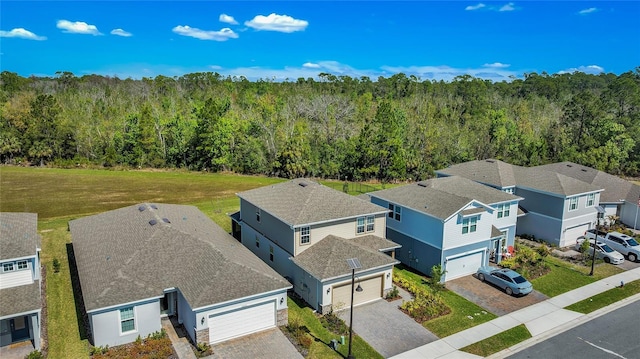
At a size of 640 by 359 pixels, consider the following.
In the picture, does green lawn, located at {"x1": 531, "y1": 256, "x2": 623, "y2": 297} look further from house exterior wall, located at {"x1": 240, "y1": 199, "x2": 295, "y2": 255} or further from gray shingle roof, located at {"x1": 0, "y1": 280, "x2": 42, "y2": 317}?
gray shingle roof, located at {"x1": 0, "y1": 280, "x2": 42, "y2": 317}

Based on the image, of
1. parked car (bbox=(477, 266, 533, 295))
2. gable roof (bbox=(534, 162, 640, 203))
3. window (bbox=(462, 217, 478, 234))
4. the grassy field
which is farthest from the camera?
gable roof (bbox=(534, 162, 640, 203))

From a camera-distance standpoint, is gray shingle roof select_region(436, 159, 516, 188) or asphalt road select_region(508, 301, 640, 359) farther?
gray shingle roof select_region(436, 159, 516, 188)

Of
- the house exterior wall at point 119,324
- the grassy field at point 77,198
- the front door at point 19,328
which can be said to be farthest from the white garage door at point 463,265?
the front door at point 19,328

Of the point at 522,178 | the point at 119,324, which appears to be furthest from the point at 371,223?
the point at 522,178

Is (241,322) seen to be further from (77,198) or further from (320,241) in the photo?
(77,198)

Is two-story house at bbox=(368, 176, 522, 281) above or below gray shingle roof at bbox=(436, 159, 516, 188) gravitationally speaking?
below

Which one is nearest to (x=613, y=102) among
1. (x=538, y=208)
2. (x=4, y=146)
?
(x=538, y=208)

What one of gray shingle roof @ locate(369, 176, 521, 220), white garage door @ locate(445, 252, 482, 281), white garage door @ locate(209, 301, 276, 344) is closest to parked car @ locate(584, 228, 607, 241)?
gray shingle roof @ locate(369, 176, 521, 220)
